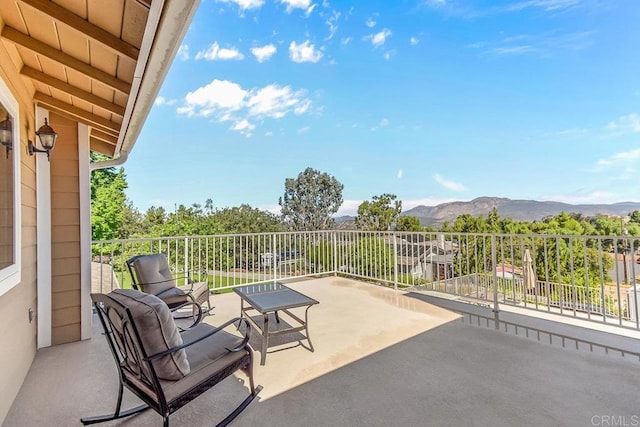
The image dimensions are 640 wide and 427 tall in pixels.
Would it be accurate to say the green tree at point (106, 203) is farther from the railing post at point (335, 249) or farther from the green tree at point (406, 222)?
the green tree at point (406, 222)

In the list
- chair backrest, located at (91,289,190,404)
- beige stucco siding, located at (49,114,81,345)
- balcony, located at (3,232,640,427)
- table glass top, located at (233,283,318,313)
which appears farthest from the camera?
beige stucco siding, located at (49,114,81,345)

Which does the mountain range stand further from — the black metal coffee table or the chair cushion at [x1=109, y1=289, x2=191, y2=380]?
the chair cushion at [x1=109, y1=289, x2=191, y2=380]

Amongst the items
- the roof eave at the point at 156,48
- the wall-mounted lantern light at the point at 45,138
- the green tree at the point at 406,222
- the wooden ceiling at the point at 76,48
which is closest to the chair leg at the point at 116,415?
the roof eave at the point at 156,48

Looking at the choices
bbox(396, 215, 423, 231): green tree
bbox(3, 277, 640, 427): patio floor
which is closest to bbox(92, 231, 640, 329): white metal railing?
bbox(3, 277, 640, 427): patio floor

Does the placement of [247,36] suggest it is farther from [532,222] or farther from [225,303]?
[532,222]

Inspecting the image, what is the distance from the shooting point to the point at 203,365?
1.92 metres

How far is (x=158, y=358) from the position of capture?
5.42 ft

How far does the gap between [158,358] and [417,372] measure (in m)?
2.01

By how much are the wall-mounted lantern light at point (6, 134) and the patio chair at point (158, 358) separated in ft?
4.65

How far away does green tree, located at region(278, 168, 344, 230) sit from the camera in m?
17.8

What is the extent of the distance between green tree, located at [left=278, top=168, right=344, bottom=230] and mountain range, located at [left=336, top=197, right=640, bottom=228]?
95cm

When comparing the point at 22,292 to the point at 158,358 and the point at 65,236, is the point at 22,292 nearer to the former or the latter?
the point at 65,236

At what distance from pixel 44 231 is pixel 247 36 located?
1252 cm

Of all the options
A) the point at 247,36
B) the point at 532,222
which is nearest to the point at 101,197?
the point at 247,36
